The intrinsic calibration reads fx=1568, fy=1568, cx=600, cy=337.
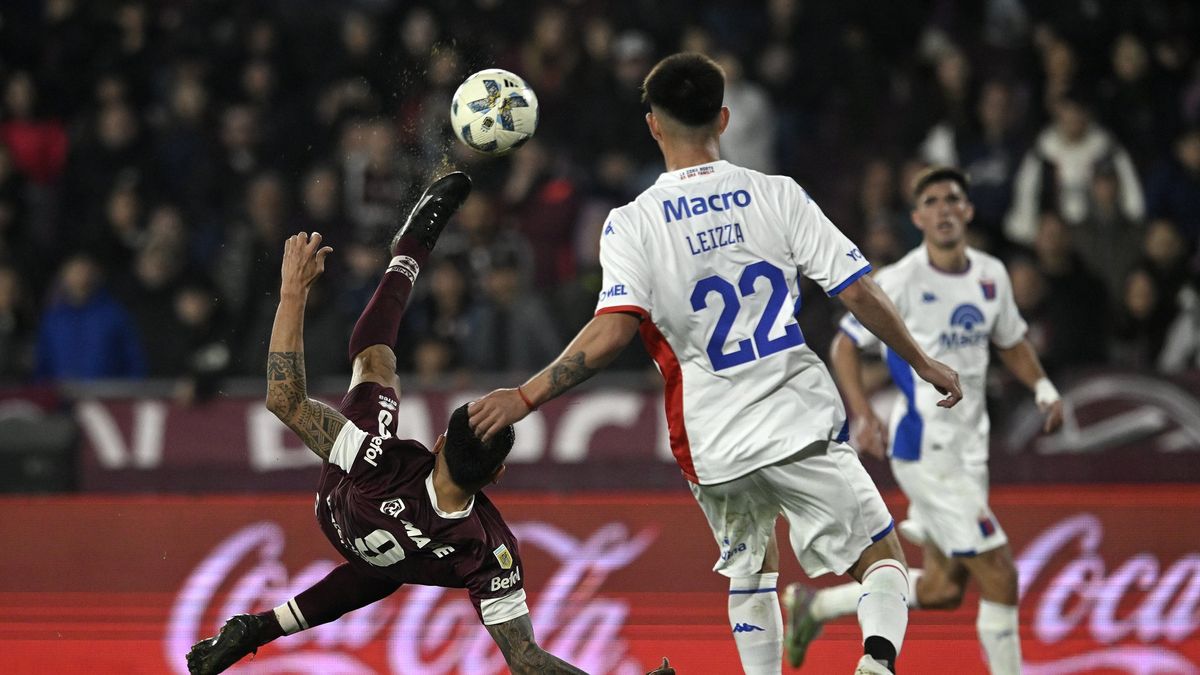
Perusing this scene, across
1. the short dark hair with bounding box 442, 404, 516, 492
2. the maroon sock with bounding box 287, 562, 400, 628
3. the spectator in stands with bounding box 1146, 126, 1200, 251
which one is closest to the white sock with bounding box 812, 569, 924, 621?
the short dark hair with bounding box 442, 404, 516, 492

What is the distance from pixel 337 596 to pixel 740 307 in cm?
207

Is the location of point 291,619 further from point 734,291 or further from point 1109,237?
point 1109,237

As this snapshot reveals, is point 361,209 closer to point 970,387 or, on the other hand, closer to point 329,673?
point 329,673

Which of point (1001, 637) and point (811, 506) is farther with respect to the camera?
point (1001, 637)

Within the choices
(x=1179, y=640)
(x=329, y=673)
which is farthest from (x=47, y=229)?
(x=1179, y=640)

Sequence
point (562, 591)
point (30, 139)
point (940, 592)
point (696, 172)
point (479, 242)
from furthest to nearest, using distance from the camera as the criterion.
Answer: point (30, 139), point (479, 242), point (562, 591), point (940, 592), point (696, 172)

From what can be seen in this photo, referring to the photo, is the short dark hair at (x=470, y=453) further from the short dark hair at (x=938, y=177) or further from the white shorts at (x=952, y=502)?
the short dark hair at (x=938, y=177)

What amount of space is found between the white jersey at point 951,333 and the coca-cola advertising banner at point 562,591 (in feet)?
3.68

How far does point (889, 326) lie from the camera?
5.12 m

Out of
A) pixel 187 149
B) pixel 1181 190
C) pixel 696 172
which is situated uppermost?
pixel 187 149

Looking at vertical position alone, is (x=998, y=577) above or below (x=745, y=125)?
below

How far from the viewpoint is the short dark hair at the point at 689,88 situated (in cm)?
518

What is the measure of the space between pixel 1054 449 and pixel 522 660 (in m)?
5.00

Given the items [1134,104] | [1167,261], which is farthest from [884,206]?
[1134,104]
